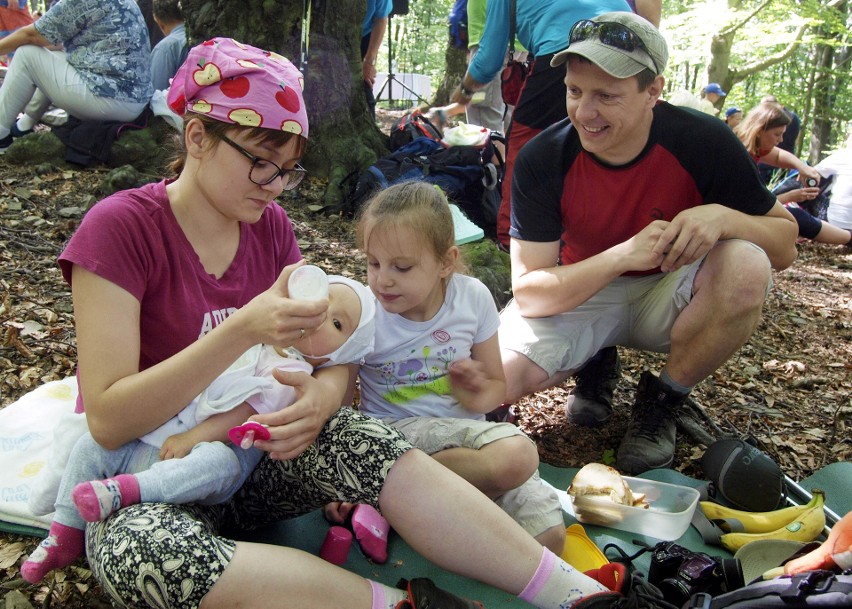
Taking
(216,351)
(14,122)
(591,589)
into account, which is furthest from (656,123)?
(14,122)

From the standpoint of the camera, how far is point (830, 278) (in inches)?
242

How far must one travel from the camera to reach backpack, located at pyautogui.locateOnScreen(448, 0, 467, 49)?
694cm

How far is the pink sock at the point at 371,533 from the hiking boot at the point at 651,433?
1.13 metres

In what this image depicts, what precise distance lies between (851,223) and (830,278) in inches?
57.2

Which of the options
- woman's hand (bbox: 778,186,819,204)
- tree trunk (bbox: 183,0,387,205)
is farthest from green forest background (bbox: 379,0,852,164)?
tree trunk (bbox: 183,0,387,205)

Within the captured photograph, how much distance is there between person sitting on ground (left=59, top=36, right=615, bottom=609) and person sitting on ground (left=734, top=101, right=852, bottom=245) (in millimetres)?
6522

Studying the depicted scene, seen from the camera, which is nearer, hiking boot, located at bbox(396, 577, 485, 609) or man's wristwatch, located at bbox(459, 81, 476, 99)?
hiking boot, located at bbox(396, 577, 485, 609)

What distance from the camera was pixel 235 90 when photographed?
1.75m

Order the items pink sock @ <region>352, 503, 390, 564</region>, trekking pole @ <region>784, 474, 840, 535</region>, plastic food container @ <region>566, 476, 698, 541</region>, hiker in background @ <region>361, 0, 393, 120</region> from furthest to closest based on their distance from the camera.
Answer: hiker in background @ <region>361, 0, 393, 120</region> < trekking pole @ <region>784, 474, 840, 535</region> < plastic food container @ <region>566, 476, 698, 541</region> < pink sock @ <region>352, 503, 390, 564</region>

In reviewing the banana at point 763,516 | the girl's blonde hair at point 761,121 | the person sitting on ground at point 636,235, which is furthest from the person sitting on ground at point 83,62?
the girl's blonde hair at point 761,121

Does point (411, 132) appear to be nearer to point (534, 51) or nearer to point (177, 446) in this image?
point (534, 51)

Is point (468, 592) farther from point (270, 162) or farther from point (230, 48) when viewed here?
point (230, 48)

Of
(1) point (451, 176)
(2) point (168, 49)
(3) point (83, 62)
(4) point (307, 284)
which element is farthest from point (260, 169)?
(2) point (168, 49)

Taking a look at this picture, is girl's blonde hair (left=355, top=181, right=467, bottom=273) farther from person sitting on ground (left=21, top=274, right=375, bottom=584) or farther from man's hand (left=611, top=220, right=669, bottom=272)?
man's hand (left=611, top=220, right=669, bottom=272)
